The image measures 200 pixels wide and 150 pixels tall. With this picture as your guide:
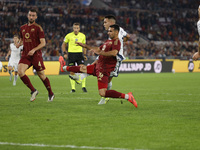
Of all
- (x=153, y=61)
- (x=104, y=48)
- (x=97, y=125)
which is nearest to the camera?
(x=97, y=125)

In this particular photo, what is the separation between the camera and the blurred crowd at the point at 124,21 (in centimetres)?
3825

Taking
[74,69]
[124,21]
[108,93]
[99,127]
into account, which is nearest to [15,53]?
[74,69]

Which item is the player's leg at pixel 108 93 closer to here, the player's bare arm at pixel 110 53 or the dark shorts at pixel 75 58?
the player's bare arm at pixel 110 53

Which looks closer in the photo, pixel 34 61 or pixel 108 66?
pixel 108 66

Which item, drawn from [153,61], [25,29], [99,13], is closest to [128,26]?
[99,13]

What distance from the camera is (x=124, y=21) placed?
46.4m

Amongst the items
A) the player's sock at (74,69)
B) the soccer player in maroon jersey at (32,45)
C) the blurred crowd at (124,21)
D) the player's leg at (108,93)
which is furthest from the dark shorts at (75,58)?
the blurred crowd at (124,21)

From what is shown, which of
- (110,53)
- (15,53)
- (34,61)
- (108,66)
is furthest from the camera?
(15,53)

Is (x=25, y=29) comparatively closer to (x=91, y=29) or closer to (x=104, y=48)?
(x=104, y=48)

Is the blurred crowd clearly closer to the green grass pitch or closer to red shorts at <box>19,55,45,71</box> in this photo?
red shorts at <box>19,55,45,71</box>

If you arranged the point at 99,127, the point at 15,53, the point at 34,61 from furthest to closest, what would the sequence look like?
the point at 15,53, the point at 34,61, the point at 99,127

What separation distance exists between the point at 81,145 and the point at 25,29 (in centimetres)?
598

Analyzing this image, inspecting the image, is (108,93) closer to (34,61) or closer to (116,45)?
(116,45)

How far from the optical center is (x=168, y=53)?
43.4 meters
